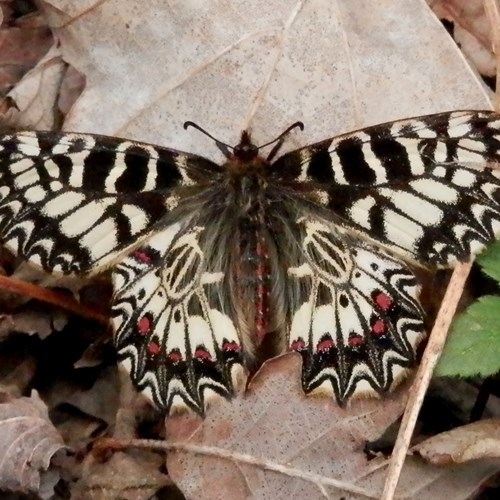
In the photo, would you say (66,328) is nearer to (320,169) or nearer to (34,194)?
(34,194)

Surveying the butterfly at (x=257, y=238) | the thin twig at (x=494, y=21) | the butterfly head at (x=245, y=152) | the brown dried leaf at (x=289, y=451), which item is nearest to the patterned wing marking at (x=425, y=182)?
the butterfly at (x=257, y=238)

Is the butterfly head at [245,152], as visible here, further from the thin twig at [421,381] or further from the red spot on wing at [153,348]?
the thin twig at [421,381]

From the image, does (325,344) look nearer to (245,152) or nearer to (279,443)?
(279,443)

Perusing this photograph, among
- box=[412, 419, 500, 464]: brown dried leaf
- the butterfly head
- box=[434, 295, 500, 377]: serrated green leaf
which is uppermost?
the butterfly head

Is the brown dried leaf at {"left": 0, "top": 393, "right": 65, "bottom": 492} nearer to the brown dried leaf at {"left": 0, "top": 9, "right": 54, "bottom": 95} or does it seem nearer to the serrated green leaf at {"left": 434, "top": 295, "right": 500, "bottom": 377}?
the serrated green leaf at {"left": 434, "top": 295, "right": 500, "bottom": 377}

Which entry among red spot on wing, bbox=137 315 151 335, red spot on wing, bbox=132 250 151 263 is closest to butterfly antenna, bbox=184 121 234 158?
red spot on wing, bbox=132 250 151 263
